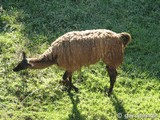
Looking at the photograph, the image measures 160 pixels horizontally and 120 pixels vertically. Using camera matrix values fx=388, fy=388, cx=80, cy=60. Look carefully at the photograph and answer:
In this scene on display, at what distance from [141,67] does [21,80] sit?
2508 millimetres

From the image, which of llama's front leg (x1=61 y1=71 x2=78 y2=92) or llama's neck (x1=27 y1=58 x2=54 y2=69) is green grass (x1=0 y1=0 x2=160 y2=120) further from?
llama's neck (x1=27 y1=58 x2=54 y2=69)

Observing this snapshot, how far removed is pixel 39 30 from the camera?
357 inches

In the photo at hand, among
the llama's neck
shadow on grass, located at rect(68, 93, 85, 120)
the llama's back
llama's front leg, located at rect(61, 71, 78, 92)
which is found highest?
the llama's back

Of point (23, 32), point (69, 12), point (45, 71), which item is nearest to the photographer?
point (45, 71)

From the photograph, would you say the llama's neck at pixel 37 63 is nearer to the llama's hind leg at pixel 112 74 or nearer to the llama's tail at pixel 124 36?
the llama's hind leg at pixel 112 74

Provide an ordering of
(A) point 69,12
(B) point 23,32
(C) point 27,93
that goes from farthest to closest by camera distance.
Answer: (A) point 69,12, (B) point 23,32, (C) point 27,93

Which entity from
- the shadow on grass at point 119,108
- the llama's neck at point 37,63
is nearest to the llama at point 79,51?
the llama's neck at point 37,63

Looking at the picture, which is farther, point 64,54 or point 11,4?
point 11,4

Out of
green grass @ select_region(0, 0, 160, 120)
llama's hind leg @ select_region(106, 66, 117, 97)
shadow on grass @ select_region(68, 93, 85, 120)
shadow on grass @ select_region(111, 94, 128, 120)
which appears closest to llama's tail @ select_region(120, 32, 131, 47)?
llama's hind leg @ select_region(106, 66, 117, 97)

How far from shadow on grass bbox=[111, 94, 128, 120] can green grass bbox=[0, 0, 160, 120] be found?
2 cm

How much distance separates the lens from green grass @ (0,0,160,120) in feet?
22.9

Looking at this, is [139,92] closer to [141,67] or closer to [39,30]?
[141,67]

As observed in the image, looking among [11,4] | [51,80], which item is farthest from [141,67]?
[11,4]

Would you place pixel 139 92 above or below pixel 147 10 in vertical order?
below
